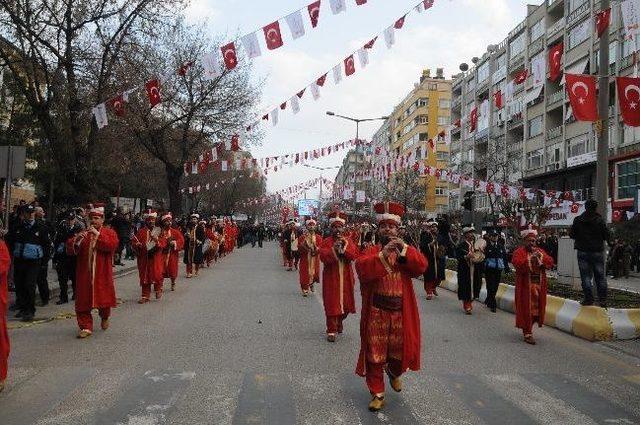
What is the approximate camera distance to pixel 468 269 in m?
12.8

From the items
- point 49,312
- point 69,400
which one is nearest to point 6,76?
point 49,312

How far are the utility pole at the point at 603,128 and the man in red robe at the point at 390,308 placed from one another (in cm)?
731

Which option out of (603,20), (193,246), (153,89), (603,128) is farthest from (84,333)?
(193,246)

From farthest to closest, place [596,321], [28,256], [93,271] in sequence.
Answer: [28,256]
[596,321]
[93,271]

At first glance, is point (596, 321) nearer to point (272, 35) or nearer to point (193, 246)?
point (272, 35)

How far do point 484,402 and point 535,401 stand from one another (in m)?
0.48

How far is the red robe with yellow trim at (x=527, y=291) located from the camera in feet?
31.2

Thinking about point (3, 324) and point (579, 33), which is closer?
point (3, 324)

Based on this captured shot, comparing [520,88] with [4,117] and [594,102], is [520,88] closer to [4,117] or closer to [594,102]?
[4,117]

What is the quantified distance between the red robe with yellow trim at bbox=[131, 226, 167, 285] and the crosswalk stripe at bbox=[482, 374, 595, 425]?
316 inches

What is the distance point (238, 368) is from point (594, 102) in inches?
352

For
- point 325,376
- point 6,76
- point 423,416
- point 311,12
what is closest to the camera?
point 423,416

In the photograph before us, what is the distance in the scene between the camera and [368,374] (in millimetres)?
5812

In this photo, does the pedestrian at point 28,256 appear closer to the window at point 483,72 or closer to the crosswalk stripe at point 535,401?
the crosswalk stripe at point 535,401
